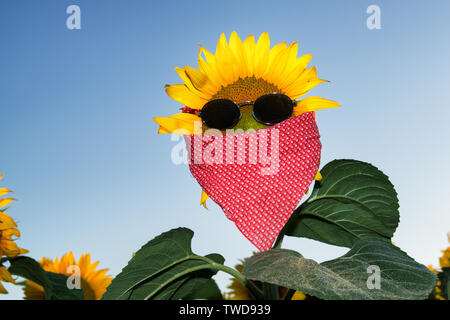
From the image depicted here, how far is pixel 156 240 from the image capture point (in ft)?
3.80

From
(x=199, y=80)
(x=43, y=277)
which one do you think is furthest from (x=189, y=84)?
(x=43, y=277)

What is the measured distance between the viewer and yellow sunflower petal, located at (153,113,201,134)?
4.12ft

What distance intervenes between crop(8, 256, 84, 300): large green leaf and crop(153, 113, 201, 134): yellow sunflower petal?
1.11 metres

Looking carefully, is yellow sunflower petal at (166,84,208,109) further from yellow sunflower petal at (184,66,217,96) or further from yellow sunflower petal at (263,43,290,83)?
yellow sunflower petal at (263,43,290,83)

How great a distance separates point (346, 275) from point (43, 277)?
5.13 ft

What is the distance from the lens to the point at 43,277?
6.27 feet

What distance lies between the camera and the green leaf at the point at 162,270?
1103mm

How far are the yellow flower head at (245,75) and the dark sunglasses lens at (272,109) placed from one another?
0.10 meters

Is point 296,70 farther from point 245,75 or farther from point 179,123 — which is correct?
point 179,123

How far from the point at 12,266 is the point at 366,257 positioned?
174cm

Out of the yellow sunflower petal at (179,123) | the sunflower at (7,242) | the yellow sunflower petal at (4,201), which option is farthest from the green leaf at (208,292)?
the yellow sunflower petal at (4,201)

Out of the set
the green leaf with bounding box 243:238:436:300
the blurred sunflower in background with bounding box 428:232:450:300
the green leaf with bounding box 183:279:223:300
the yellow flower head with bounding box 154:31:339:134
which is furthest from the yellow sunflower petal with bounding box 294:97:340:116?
the blurred sunflower in background with bounding box 428:232:450:300
